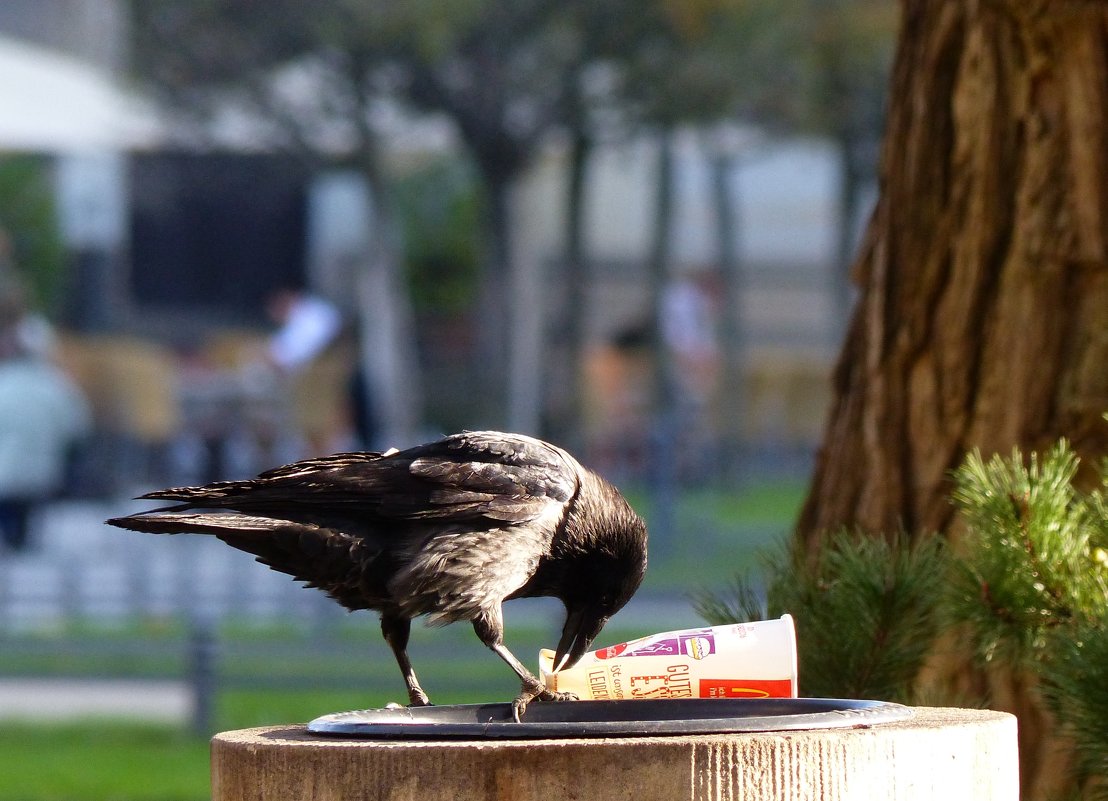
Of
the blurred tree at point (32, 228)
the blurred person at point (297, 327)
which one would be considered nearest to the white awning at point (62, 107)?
the blurred tree at point (32, 228)

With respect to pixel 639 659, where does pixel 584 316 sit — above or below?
above

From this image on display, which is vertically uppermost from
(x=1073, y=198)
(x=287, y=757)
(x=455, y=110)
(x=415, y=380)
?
(x=455, y=110)

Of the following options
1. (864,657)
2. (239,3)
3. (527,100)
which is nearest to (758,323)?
(527,100)

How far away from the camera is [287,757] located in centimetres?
203

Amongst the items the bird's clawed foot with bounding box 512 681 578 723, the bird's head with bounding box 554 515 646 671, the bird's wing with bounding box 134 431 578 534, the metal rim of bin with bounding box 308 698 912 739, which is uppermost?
the bird's wing with bounding box 134 431 578 534

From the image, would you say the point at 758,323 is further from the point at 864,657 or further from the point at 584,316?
the point at 864,657

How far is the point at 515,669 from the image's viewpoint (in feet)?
8.50

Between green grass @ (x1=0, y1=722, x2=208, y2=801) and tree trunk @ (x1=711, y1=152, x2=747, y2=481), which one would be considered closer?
green grass @ (x1=0, y1=722, x2=208, y2=801)

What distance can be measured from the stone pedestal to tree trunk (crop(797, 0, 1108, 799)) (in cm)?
132

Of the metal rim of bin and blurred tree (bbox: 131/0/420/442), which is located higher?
blurred tree (bbox: 131/0/420/442)

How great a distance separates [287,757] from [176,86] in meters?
8.34

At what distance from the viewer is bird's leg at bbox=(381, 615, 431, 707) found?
2.62 meters

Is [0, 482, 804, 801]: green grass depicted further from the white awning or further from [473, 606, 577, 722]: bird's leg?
[473, 606, 577, 722]: bird's leg

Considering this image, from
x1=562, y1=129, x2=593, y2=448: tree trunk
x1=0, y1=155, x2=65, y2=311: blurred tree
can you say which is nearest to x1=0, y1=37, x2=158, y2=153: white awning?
x1=0, y1=155, x2=65, y2=311: blurred tree
